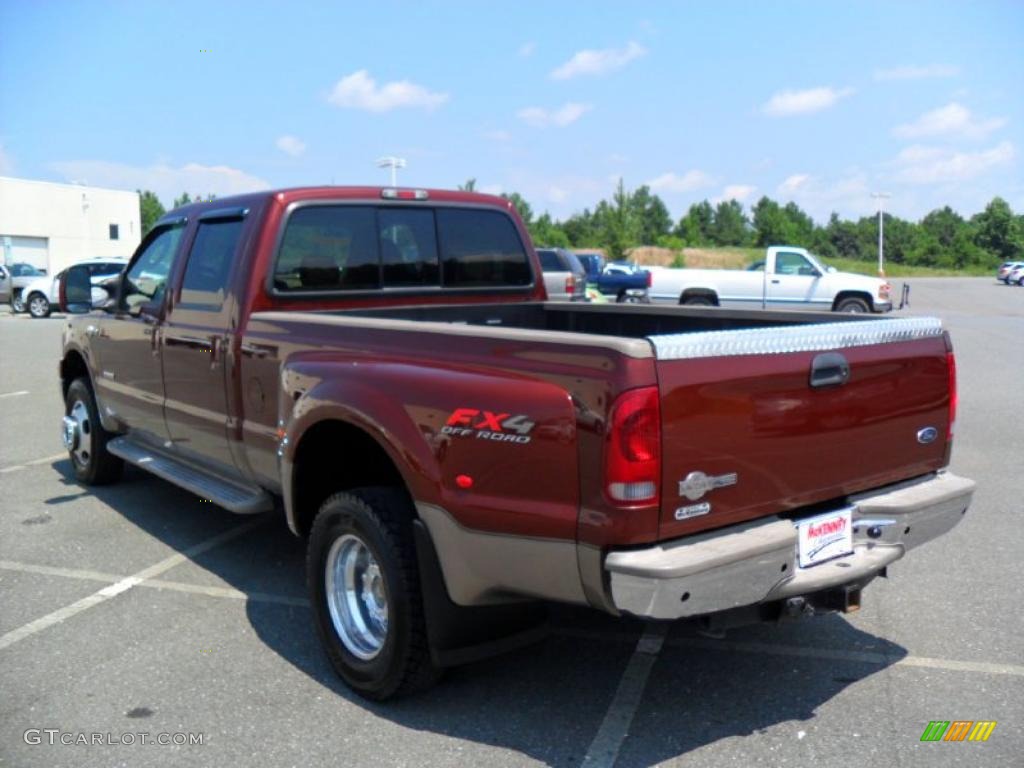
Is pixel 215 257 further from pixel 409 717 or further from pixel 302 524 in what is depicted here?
pixel 409 717

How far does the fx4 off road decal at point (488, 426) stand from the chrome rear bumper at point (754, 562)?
47 centimetres

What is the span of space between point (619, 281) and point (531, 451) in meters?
29.8

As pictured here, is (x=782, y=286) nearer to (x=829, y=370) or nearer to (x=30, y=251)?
(x=829, y=370)

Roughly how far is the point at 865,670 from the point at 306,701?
227 cm

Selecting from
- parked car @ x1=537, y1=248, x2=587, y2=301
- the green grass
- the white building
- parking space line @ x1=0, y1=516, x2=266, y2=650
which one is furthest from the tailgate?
the green grass

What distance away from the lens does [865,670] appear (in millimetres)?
3830

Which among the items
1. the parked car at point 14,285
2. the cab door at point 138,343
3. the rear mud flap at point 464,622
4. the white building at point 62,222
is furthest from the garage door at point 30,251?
the rear mud flap at point 464,622

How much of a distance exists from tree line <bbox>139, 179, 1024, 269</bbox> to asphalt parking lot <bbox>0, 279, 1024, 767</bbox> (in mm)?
75134

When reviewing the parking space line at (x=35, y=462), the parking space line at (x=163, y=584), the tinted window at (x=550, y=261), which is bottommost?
the parking space line at (x=163, y=584)

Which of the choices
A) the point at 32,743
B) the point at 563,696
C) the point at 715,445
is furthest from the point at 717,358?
the point at 32,743

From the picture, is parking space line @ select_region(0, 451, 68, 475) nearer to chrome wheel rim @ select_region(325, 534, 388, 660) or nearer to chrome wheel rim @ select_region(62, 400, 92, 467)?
chrome wheel rim @ select_region(62, 400, 92, 467)

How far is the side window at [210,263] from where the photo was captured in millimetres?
4801

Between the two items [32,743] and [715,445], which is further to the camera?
[32,743]

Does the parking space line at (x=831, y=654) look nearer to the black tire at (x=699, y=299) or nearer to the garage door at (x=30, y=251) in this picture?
the black tire at (x=699, y=299)
